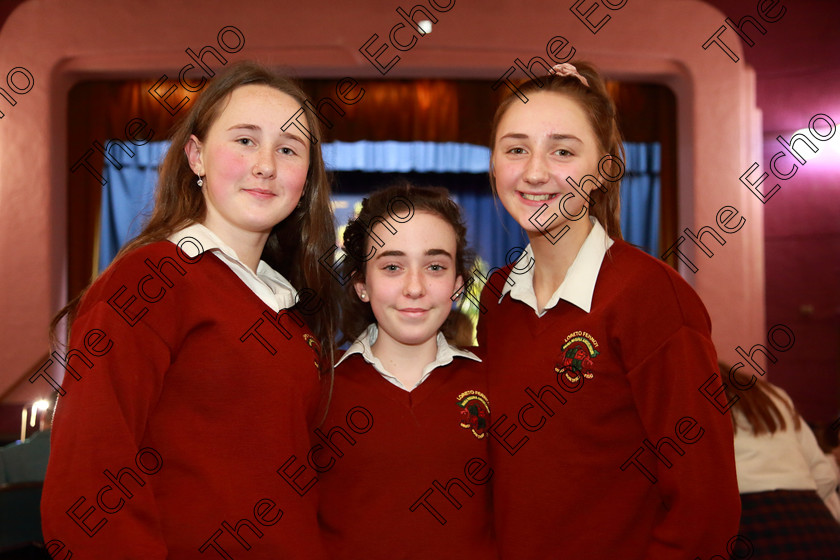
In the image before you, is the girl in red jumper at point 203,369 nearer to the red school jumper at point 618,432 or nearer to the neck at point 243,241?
the neck at point 243,241

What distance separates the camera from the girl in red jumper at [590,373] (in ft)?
4.30

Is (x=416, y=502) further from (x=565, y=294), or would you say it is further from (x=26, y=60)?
(x=26, y=60)

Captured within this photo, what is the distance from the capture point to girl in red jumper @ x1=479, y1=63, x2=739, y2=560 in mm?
1311

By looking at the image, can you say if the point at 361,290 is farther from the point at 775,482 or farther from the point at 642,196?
the point at 642,196

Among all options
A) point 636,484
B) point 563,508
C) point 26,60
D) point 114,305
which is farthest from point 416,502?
point 26,60

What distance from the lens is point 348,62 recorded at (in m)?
4.99

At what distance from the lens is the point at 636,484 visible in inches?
56.8

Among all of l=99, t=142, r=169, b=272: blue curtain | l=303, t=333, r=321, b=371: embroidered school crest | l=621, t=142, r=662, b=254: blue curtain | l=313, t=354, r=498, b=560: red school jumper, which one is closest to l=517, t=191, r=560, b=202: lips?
l=313, t=354, r=498, b=560: red school jumper

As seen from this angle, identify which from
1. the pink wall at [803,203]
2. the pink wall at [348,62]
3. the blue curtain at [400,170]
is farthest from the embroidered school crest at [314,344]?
the pink wall at [803,203]

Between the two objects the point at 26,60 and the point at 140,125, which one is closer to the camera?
the point at 26,60

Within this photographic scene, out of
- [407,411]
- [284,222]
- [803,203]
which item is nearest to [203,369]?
[407,411]

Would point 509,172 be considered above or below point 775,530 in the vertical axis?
above

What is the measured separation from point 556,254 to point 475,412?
0.42m

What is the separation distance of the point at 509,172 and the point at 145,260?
81 centimetres
